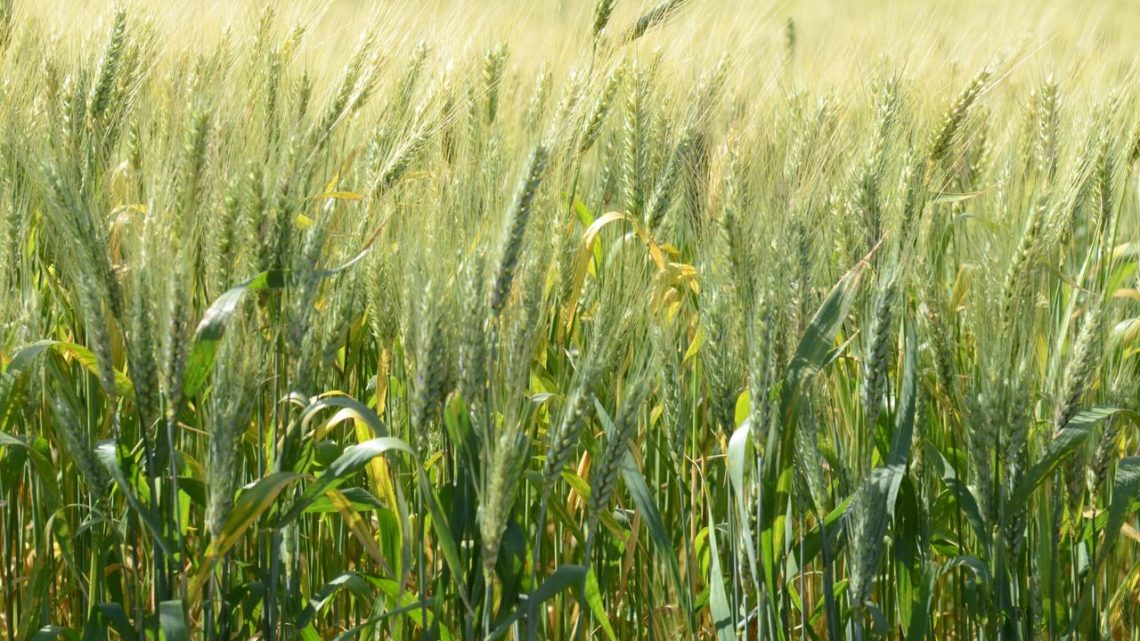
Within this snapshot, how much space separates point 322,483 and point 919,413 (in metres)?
0.78

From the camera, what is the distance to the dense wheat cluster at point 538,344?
1396mm

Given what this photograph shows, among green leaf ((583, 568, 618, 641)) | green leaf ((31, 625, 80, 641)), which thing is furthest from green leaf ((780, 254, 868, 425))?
green leaf ((31, 625, 80, 641))

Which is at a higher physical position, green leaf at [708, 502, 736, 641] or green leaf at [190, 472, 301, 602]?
green leaf at [190, 472, 301, 602]

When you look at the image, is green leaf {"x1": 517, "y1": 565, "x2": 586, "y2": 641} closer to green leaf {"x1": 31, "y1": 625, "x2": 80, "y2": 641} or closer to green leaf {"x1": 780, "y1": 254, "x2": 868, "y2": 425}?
green leaf {"x1": 780, "y1": 254, "x2": 868, "y2": 425}

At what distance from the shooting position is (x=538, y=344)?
175 cm

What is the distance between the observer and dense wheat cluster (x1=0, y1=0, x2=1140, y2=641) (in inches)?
54.9

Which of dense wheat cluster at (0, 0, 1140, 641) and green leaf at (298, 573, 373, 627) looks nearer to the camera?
dense wheat cluster at (0, 0, 1140, 641)

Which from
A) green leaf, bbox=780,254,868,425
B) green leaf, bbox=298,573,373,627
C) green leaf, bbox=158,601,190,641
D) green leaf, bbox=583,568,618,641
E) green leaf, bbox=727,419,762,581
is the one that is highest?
green leaf, bbox=780,254,868,425

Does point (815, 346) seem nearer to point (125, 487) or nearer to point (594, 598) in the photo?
Result: point (594, 598)

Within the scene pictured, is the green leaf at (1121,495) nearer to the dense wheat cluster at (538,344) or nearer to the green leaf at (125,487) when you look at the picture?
the dense wheat cluster at (538,344)

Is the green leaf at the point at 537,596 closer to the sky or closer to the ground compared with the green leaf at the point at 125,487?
closer to the ground

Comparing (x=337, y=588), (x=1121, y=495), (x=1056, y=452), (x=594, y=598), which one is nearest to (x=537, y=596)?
(x=594, y=598)

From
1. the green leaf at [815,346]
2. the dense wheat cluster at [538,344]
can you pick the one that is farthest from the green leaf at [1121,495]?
the green leaf at [815,346]

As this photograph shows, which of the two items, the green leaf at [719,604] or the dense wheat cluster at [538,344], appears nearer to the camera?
the dense wheat cluster at [538,344]
